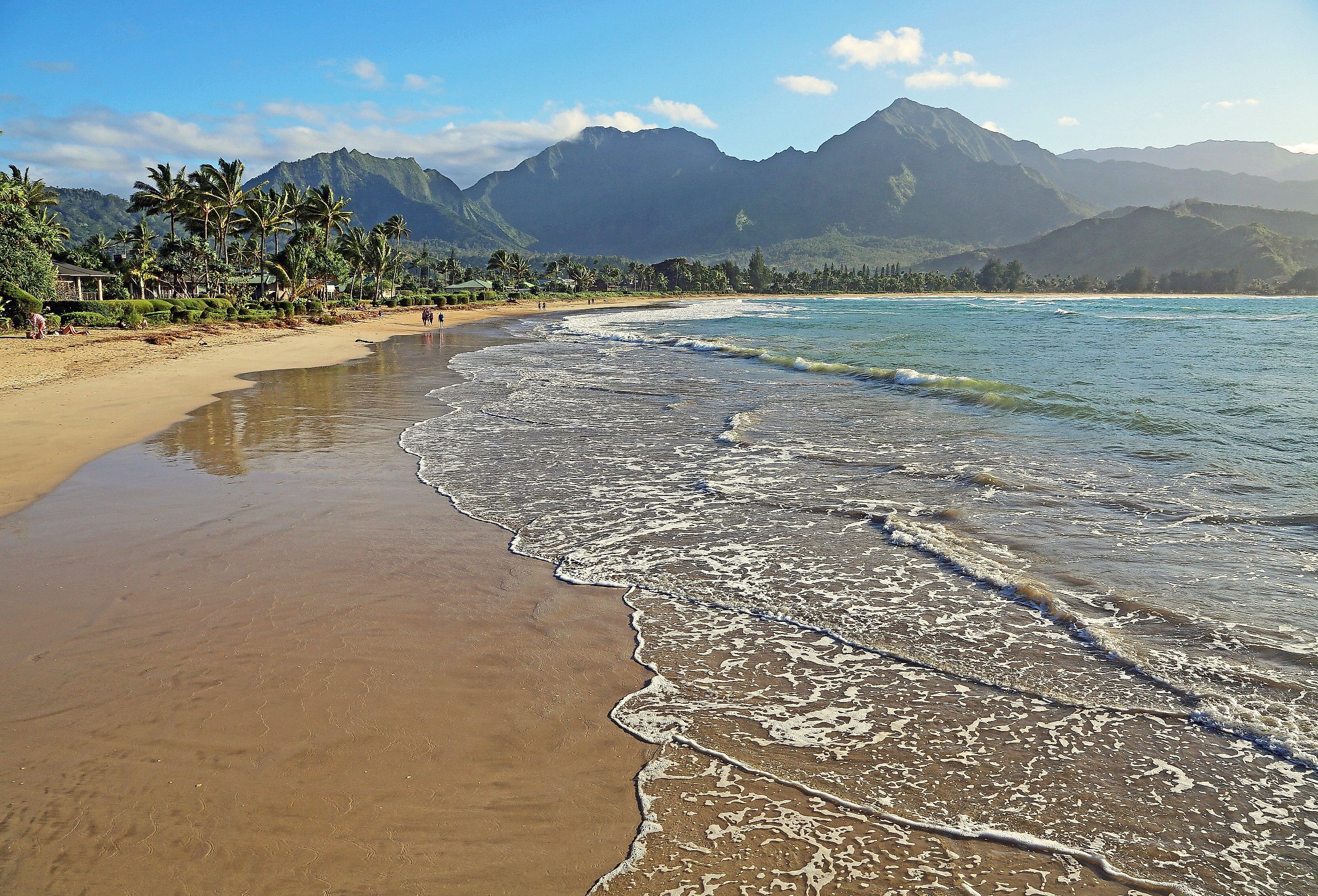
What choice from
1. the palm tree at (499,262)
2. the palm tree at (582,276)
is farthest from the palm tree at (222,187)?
the palm tree at (582,276)

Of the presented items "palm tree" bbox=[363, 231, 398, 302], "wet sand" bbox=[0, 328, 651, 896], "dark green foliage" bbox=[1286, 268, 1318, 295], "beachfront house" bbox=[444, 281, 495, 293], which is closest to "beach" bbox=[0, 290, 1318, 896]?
"wet sand" bbox=[0, 328, 651, 896]

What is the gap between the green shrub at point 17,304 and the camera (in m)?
33.0

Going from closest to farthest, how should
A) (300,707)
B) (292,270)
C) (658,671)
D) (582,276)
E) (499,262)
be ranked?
(300,707), (658,671), (292,270), (499,262), (582,276)

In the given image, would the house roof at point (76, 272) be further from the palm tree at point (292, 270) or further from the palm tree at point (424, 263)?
the palm tree at point (424, 263)

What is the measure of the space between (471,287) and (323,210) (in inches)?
1335

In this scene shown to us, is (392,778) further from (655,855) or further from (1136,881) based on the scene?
(1136,881)

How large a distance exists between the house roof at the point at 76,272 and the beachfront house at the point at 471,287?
180 ft

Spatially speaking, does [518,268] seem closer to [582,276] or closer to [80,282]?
[582,276]

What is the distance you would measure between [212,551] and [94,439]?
8.02m

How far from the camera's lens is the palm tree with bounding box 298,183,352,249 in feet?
244

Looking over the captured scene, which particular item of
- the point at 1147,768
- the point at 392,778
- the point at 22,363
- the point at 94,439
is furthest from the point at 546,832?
the point at 22,363

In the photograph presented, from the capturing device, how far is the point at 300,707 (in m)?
4.78

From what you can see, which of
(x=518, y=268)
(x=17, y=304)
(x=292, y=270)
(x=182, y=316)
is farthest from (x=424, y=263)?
(x=17, y=304)

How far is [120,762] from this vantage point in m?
4.16
